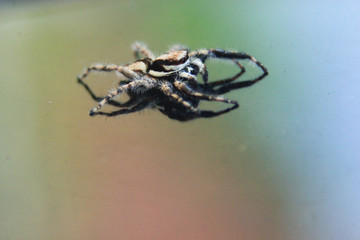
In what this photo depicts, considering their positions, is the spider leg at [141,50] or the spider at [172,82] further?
the spider leg at [141,50]

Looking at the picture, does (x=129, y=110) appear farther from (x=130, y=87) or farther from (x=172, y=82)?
(x=172, y=82)

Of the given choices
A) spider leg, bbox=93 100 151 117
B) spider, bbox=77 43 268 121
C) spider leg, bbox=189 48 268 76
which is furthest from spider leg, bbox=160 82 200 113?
spider leg, bbox=189 48 268 76

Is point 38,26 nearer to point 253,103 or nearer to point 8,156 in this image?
point 8,156

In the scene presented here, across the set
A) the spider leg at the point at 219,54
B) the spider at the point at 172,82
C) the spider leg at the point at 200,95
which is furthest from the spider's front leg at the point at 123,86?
the spider leg at the point at 219,54

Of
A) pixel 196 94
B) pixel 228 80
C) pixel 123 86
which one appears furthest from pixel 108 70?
pixel 228 80

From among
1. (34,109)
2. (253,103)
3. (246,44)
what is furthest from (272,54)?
(34,109)

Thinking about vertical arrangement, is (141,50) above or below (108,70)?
above

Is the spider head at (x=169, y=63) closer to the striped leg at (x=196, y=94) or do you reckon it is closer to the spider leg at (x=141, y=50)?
the striped leg at (x=196, y=94)
